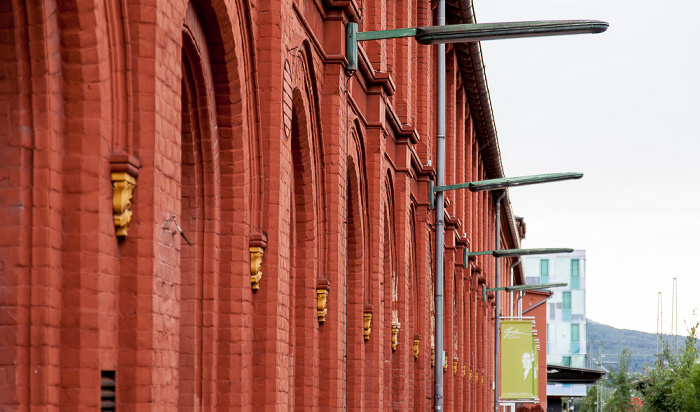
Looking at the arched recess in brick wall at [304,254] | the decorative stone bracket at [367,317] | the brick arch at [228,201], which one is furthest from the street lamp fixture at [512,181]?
the brick arch at [228,201]

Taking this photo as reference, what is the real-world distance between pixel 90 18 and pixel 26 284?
1.84m

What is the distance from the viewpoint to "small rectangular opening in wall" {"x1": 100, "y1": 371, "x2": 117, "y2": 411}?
8961 mm

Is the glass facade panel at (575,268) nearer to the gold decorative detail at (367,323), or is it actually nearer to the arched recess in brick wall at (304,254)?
the gold decorative detail at (367,323)

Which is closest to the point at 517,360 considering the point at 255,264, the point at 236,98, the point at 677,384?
the point at 677,384

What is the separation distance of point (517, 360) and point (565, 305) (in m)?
120

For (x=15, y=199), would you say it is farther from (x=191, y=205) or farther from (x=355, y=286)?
(x=355, y=286)

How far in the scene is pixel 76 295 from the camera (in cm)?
868

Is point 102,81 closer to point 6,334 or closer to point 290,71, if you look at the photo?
point 6,334

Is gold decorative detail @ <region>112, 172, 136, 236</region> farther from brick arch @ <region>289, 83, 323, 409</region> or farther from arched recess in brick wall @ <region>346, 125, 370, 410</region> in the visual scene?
arched recess in brick wall @ <region>346, 125, 370, 410</region>

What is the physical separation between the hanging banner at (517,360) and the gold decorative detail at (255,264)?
3113 centimetres

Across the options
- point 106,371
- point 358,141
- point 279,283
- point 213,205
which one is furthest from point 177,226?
point 358,141

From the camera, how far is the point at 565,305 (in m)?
162

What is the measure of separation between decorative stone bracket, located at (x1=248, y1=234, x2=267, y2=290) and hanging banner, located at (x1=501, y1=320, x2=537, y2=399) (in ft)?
102

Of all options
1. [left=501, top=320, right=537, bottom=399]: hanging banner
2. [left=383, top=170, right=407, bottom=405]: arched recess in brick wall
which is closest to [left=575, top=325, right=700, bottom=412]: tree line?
[left=501, top=320, right=537, bottom=399]: hanging banner
